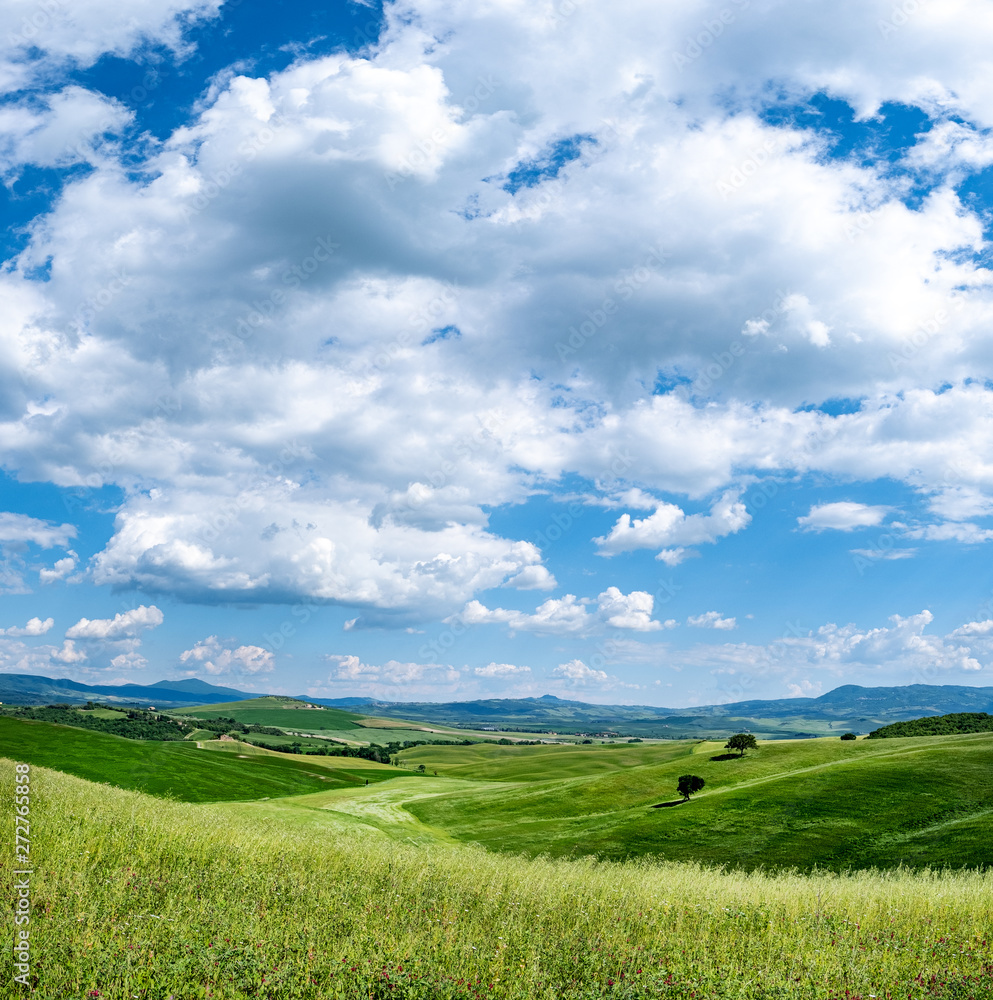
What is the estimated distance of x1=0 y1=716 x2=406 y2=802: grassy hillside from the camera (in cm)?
7481

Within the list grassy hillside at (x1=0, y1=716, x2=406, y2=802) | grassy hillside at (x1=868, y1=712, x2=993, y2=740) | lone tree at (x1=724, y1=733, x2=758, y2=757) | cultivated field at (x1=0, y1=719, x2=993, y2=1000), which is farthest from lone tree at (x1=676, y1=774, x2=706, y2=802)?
grassy hillside at (x1=868, y1=712, x2=993, y2=740)

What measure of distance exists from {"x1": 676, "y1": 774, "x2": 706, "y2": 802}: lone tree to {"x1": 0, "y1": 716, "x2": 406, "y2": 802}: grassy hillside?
169 ft

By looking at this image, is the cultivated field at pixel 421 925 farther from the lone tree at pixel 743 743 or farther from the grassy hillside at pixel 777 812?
the lone tree at pixel 743 743

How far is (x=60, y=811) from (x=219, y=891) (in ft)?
22.3

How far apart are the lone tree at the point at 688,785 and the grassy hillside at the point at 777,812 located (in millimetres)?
1377

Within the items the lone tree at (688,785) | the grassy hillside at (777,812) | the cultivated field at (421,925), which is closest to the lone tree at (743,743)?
the grassy hillside at (777,812)

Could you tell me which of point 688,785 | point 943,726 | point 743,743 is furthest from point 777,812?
point 943,726

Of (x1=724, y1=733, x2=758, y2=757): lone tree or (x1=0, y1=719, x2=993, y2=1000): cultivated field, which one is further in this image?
(x1=724, y1=733, x2=758, y2=757): lone tree

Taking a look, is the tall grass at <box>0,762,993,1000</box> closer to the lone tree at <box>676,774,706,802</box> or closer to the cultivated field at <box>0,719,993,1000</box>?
the cultivated field at <box>0,719,993,1000</box>

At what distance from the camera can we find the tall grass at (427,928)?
842 cm

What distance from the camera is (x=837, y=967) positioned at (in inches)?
393

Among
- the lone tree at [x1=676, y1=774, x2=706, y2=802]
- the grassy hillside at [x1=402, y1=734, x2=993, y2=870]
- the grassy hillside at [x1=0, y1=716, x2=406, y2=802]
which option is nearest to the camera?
the grassy hillside at [x1=402, y1=734, x2=993, y2=870]

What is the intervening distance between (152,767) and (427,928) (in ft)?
294

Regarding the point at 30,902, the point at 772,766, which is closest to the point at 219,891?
the point at 30,902
